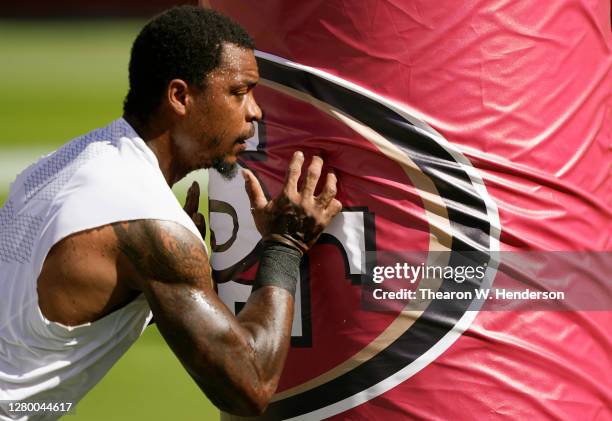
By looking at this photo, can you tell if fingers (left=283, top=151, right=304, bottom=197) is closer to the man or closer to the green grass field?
the man

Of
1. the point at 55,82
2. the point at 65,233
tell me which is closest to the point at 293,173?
the point at 65,233

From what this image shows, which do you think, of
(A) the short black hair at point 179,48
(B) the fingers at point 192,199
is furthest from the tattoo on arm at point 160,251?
(B) the fingers at point 192,199

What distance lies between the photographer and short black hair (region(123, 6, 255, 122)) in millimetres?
1561

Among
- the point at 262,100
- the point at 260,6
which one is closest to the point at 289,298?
the point at 262,100

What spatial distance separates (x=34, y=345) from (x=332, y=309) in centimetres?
51

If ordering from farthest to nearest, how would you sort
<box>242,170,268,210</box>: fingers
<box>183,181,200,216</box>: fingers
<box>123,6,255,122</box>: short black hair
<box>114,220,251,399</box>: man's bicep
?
<box>183,181,200,216</box>: fingers → <box>242,170,268,210</box>: fingers → <box>123,6,255,122</box>: short black hair → <box>114,220,251,399</box>: man's bicep

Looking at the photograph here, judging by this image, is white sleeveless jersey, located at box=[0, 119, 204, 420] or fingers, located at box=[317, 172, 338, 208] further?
fingers, located at box=[317, 172, 338, 208]

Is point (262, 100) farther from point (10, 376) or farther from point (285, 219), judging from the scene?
point (10, 376)

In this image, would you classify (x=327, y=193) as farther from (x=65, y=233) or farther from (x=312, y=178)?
(x=65, y=233)

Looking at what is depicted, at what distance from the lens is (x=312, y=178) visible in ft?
A: 5.34

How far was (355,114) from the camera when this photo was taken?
164 centimetres

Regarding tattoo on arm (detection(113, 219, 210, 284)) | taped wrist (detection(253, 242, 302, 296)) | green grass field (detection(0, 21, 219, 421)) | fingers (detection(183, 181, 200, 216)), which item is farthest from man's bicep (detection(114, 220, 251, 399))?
green grass field (detection(0, 21, 219, 421))

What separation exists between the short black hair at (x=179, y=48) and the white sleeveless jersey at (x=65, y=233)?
9 cm

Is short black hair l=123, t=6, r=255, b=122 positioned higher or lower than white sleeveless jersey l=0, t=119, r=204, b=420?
higher
